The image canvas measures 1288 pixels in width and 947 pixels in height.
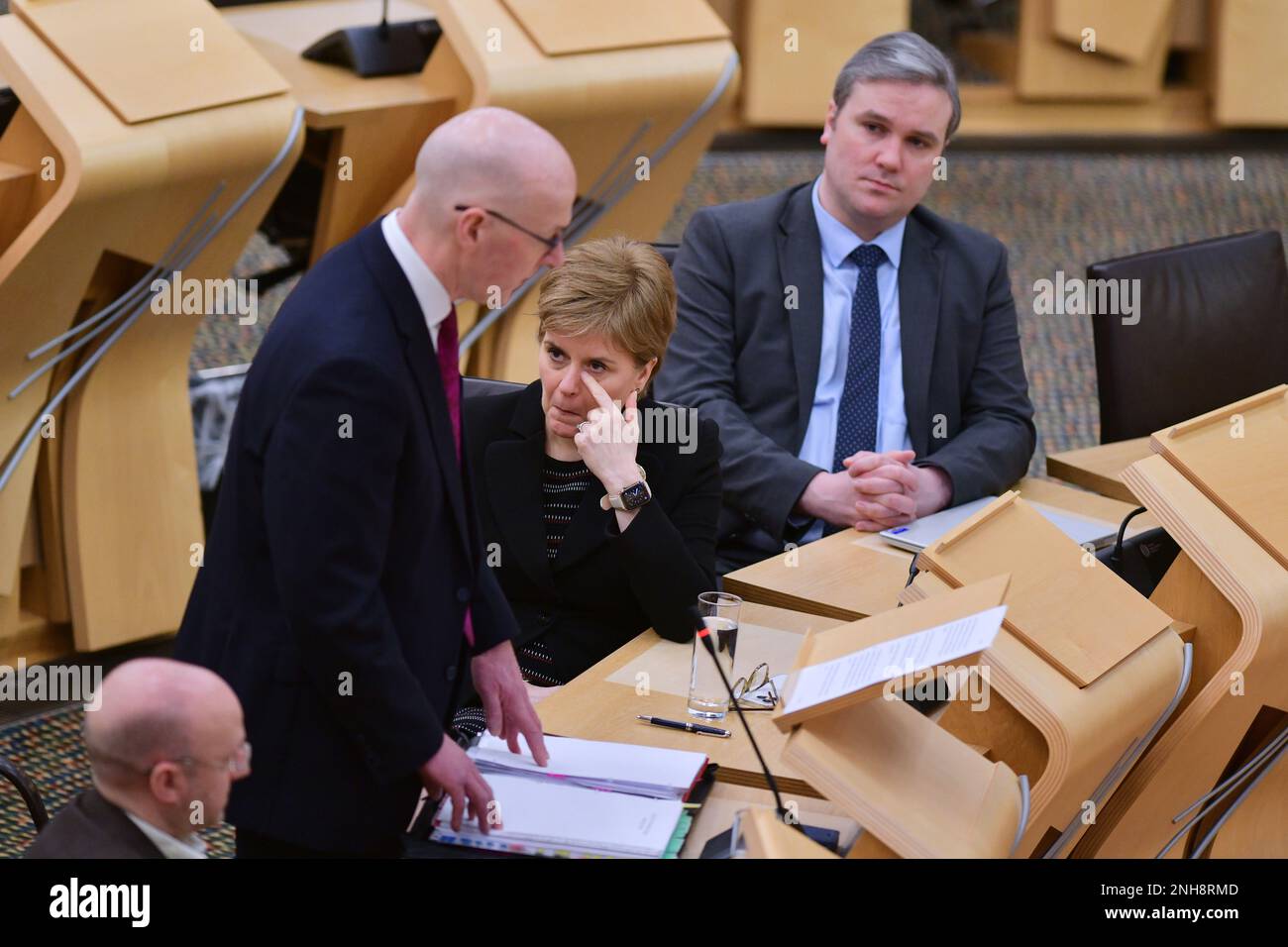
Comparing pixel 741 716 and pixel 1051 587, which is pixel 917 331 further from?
pixel 741 716

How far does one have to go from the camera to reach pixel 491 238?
161cm

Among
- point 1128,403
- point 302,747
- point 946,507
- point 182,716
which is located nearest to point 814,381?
point 946,507

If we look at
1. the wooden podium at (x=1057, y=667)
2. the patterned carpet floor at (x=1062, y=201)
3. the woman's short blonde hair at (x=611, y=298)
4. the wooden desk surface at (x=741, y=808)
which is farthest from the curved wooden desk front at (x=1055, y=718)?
the patterned carpet floor at (x=1062, y=201)

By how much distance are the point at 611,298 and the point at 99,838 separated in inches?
46.5

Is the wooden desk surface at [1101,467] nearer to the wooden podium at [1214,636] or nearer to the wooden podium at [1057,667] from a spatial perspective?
the wooden podium at [1214,636]

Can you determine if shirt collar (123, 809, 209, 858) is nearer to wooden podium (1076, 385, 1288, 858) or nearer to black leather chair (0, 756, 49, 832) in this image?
black leather chair (0, 756, 49, 832)

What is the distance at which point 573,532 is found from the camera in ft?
7.84

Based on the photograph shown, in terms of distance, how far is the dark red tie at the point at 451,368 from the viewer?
174 cm

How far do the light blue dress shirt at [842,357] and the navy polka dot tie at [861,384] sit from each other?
0.01 meters

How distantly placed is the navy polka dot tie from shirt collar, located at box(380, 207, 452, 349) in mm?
1511

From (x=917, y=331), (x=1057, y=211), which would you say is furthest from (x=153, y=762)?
(x=1057, y=211)

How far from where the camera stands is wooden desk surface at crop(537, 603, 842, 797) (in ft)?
6.47

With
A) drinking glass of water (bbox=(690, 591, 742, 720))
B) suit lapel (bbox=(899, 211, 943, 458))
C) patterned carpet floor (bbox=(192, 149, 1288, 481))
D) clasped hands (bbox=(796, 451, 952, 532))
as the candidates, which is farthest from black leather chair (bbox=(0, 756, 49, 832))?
patterned carpet floor (bbox=(192, 149, 1288, 481))
